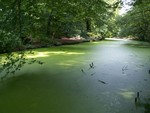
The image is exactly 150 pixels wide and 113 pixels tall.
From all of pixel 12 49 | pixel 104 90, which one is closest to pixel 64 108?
pixel 104 90

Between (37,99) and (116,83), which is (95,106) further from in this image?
(116,83)

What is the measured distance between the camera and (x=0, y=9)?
3809 mm

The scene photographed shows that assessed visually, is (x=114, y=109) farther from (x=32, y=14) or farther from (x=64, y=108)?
(x=32, y=14)

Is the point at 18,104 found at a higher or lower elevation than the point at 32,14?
lower

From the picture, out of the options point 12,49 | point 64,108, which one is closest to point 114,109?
point 64,108

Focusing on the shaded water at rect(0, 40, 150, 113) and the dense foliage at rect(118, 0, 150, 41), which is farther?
the dense foliage at rect(118, 0, 150, 41)

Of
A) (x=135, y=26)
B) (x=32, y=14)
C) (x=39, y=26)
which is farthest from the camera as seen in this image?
(x=135, y=26)

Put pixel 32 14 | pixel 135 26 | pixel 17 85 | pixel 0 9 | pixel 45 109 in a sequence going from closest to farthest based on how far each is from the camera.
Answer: pixel 45 109 < pixel 0 9 < pixel 17 85 < pixel 32 14 < pixel 135 26

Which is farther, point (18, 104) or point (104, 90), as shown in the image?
point (104, 90)

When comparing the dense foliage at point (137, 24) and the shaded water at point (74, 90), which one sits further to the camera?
the dense foliage at point (137, 24)

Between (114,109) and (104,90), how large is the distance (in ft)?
2.96

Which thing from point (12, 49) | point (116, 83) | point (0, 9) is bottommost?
point (116, 83)

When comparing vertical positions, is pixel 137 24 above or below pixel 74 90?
above

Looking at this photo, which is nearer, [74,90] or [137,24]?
[74,90]
